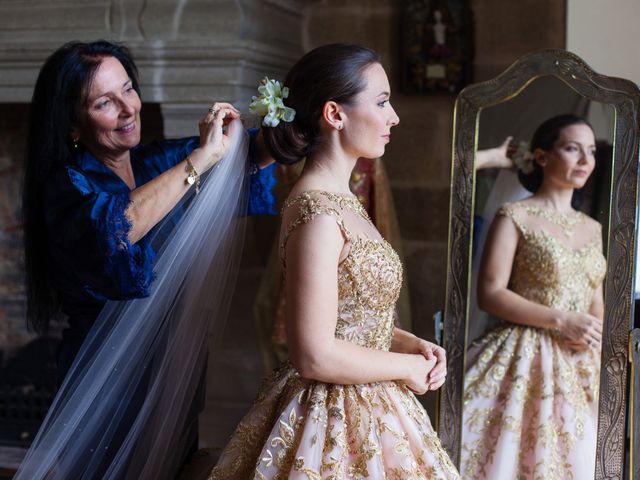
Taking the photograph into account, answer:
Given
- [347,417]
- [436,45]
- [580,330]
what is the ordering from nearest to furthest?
[347,417] → [580,330] → [436,45]

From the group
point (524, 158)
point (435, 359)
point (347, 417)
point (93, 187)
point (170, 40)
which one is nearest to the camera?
point (347, 417)

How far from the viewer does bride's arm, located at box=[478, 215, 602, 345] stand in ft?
7.19

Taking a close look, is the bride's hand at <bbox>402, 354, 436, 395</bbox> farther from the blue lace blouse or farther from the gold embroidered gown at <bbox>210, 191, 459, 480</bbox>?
the blue lace blouse

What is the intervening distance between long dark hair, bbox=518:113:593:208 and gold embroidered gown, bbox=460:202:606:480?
55mm

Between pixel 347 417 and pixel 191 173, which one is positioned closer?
pixel 347 417

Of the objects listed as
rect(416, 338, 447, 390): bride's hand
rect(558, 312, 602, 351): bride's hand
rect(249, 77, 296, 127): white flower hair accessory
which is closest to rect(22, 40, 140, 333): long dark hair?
rect(249, 77, 296, 127): white flower hair accessory

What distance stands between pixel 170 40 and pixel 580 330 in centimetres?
163

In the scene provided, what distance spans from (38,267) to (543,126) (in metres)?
1.17

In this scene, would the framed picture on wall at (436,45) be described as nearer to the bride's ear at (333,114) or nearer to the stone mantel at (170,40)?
the stone mantel at (170,40)

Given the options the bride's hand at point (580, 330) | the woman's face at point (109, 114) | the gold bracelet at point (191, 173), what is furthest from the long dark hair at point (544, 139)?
the woman's face at point (109, 114)

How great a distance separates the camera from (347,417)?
5.77ft

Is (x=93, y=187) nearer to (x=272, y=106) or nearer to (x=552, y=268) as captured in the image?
(x=272, y=106)

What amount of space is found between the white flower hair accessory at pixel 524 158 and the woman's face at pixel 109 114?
2.83 feet

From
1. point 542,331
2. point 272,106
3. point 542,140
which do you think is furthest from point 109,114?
point 542,331
